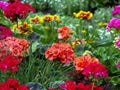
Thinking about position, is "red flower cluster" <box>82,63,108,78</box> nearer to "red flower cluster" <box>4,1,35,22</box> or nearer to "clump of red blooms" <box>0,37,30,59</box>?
"clump of red blooms" <box>0,37,30,59</box>

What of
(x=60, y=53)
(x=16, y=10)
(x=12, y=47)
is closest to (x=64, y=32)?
(x=16, y=10)

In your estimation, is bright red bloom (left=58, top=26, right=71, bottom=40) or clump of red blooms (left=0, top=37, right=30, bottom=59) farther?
bright red bloom (left=58, top=26, right=71, bottom=40)

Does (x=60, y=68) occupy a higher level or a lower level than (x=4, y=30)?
lower

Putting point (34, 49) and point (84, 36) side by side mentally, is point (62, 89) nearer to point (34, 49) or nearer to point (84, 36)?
point (34, 49)

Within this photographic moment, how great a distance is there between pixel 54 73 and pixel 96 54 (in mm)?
622

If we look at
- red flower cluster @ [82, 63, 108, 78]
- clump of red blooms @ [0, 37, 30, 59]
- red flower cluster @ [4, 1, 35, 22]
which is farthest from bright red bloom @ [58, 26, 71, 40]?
red flower cluster @ [82, 63, 108, 78]

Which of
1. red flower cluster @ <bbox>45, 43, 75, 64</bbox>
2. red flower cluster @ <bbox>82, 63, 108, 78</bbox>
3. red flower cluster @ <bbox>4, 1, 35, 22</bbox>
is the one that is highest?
red flower cluster @ <bbox>4, 1, 35, 22</bbox>

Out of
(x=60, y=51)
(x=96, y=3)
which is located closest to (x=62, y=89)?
(x=60, y=51)

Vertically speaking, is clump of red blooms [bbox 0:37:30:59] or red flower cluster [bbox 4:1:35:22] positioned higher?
red flower cluster [bbox 4:1:35:22]

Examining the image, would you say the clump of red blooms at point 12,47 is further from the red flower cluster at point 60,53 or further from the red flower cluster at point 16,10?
the red flower cluster at point 16,10

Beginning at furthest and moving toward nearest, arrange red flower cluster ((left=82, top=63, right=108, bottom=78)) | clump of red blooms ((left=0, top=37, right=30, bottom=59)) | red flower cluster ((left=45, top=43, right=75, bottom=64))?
clump of red blooms ((left=0, top=37, right=30, bottom=59))
red flower cluster ((left=45, top=43, right=75, bottom=64))
red flower cluster ((left=82, top=63, right=108, bottom=78))

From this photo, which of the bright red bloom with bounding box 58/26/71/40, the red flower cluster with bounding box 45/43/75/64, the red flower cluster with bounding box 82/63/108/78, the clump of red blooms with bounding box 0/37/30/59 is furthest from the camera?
the bright red bloom with bounding box 58/26/71/40

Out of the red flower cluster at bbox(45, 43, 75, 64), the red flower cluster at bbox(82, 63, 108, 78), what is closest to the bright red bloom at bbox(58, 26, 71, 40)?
the red flower cluster at bbox(45, 43, 75, 64)

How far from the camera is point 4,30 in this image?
4711 millimetres
